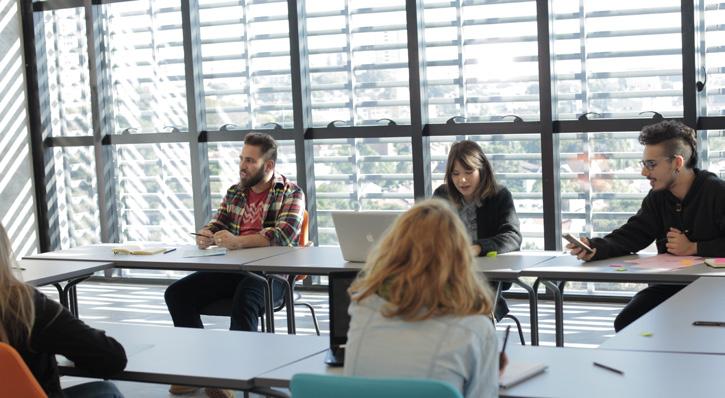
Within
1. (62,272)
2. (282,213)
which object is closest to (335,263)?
(282,213)

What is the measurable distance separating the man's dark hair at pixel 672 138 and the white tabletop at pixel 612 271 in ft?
1.67

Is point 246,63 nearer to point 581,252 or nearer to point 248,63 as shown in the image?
point 248,63

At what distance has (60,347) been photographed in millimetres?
2863

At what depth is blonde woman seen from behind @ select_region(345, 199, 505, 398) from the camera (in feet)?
7.38

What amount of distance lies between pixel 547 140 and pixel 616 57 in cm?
71

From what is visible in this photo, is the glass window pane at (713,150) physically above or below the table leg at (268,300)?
above

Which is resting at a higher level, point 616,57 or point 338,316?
point 616,57

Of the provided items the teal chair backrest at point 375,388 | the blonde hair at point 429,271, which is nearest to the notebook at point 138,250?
the blonde hair at point 429,271

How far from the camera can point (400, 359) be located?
7.43 ft

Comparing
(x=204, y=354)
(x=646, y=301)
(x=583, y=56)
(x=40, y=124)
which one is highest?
(x=583, y=56)

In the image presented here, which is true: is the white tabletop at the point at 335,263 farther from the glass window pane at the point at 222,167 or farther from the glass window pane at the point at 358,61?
the glass window pane at the point at 222,167

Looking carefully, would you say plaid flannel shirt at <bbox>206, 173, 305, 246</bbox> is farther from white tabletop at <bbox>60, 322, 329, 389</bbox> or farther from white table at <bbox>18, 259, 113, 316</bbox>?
white tabletop at <bbox>60, 322, 329, 389</bbox>

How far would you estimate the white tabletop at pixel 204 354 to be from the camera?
2848 mm

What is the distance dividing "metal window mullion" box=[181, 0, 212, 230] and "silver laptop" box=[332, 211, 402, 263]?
320 centimetres
